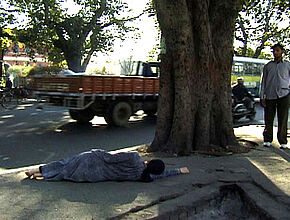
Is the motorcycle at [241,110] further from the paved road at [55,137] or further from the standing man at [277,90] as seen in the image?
the standing man at [277,90]

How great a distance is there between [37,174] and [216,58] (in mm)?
3871

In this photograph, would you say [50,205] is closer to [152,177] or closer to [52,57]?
[152,177]

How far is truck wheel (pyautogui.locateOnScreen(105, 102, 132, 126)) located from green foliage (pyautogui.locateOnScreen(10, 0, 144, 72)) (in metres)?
16.2

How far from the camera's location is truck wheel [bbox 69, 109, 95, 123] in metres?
12.6

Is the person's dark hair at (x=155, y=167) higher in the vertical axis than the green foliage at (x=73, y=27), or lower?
lower

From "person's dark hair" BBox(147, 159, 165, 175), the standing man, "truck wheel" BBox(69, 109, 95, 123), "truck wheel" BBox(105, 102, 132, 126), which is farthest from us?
"truck wheel" BBox(69, 109, 95, 123)

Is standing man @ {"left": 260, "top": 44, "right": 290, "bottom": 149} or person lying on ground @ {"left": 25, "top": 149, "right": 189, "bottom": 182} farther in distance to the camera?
standing man @ {"left": 260, "top": 44, "right": 290, "bottom": 149}

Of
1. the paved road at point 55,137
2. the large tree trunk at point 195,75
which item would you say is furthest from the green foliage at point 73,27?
the large tree trunk at point 195,75

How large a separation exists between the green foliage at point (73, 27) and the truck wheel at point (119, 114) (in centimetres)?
1620

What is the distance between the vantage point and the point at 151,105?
1380cm

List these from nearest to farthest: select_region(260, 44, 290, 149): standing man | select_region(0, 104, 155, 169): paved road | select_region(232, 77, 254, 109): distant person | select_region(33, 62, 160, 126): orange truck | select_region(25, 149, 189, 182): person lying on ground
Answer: select_region(25, 149, 189, 182): person lying on ground < select_region(260, 44, 290, 149): standing man < select_region(0, 104, 155, 169): paved road < select_region(33, 62, 160, 126): orange truck < select_region(232, 77, 254, 109): distant person

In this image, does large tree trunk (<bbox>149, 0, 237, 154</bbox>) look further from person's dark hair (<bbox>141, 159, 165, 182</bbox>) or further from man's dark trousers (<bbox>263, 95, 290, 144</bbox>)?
person's dark hair (<bbox>141, 159, 165, 182</bbox>)

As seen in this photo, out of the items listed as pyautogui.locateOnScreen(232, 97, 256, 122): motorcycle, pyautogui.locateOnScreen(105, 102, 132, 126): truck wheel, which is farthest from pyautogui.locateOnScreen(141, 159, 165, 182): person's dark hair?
pyautogui.locateOnScreen(232, 97, 256, 122): motorcycle

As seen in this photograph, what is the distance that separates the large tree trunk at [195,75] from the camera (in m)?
6.22
